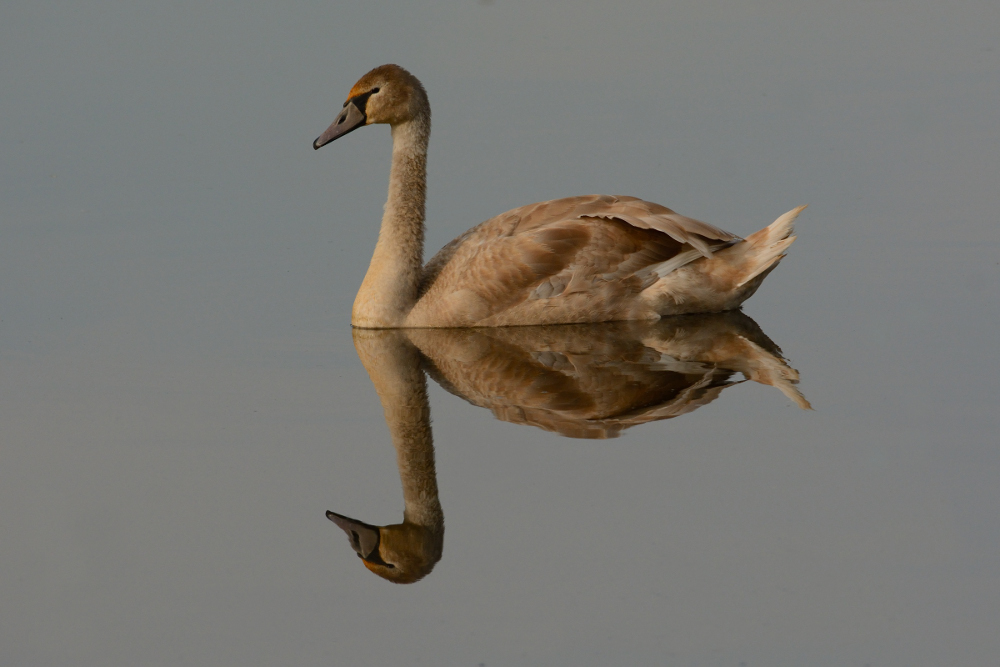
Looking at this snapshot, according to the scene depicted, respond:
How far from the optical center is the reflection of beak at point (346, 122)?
11703mm

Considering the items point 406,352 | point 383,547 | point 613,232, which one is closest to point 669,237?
point 613,232

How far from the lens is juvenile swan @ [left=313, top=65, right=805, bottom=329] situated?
11.3 metres

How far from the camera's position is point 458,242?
1188cm

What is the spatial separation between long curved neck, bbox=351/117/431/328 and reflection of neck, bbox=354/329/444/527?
0.63 ft

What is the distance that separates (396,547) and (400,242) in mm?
4378

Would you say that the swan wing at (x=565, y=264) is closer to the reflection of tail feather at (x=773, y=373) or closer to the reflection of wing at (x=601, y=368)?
the reflection of wing at (x=601, y=368)

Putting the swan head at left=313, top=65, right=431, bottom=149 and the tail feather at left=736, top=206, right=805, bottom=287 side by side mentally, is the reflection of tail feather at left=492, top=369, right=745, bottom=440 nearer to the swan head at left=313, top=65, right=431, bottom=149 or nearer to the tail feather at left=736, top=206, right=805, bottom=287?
the tail feather at left=736, top=206, right=805, bottom=287

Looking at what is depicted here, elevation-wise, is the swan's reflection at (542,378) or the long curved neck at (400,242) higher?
the long curved neck at (400,242)

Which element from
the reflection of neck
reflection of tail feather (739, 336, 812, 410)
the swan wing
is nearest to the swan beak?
the reflection of neck

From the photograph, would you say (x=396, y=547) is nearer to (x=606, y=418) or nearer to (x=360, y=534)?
(x=360, y=534)

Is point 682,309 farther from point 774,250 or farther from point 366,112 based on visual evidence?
point 366,112

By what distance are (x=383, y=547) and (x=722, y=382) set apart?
9.91ft

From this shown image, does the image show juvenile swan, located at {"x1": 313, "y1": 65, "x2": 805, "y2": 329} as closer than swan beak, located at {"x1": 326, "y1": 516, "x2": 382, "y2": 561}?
No

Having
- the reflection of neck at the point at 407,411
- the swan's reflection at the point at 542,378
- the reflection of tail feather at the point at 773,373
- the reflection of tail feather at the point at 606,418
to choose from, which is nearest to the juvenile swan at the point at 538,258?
the swan's reflection at the point at 542,378
